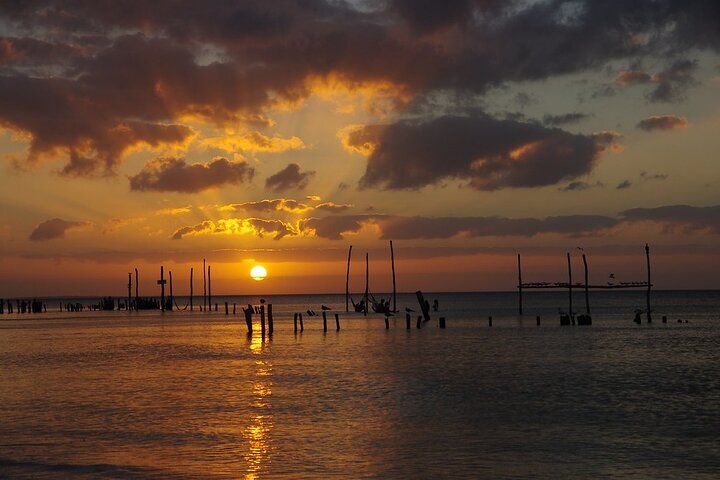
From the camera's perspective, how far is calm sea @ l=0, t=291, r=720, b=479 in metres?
18.1

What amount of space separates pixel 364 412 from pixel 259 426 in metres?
3.54

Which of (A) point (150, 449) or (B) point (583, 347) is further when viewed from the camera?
(B) point (583, 347)

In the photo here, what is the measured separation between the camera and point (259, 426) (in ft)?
74.9

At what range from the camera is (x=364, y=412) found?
25094 millimetres

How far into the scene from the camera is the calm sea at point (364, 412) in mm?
18094

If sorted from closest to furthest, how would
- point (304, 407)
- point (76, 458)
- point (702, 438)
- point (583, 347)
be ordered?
1. point (76, 458)
2. point (702, 438)
3. point (304, 407)
4. point (583, 347)

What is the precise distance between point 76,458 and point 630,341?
41.2m

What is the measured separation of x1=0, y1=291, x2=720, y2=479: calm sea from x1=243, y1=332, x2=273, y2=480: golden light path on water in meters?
0.06

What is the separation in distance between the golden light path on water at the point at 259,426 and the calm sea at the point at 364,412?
58 mm

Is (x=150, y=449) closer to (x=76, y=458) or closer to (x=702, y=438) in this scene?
(x=76, y=458)

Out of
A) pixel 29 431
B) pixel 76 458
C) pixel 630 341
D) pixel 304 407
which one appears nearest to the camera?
pixel 76 458

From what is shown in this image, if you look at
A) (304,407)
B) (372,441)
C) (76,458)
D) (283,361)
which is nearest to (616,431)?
(372,441)

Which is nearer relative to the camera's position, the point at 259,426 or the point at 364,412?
the point at 259,426

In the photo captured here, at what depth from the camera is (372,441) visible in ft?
67.7
